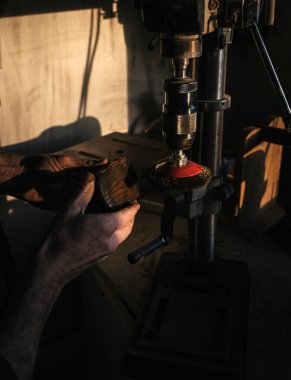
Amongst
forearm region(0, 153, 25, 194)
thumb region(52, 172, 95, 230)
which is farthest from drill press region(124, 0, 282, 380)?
forearm region(0, 153, 25, 194)

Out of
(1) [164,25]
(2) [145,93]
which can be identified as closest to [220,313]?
(1) [164,25]

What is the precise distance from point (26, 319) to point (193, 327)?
31 cm

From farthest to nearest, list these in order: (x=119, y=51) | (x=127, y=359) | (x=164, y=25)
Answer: (x=119, y=51), (x=127, y=359), (x=164, y=25)

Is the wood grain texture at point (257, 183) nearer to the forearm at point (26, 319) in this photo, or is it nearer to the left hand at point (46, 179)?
the left hand at point (46, 179)

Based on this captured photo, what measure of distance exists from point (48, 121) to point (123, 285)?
1.86ft

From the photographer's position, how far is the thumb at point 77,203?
27.8 inches

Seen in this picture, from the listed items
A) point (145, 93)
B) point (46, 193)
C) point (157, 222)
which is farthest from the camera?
point (145, 93)

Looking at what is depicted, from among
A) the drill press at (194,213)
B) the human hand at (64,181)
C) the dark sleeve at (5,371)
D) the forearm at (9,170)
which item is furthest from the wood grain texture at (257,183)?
the dark sleeve at (5,371)

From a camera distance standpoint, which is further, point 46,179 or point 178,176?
point 46,179

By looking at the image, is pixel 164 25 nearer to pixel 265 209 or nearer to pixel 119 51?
pixel 265 209

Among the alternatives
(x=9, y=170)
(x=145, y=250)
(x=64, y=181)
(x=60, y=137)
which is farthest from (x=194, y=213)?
(x=60, y=137)

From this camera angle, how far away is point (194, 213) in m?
0.76

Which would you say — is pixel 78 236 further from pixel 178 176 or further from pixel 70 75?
pixel 70 75

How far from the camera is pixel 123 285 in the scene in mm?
925
